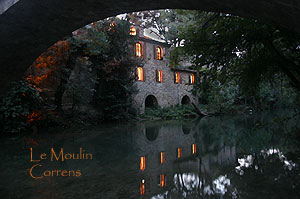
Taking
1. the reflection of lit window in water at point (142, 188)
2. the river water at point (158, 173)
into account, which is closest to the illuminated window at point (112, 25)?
the river water at point (158, 173)

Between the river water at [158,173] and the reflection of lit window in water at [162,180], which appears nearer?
the river water at [158,173]

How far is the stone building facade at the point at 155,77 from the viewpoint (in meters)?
16.9

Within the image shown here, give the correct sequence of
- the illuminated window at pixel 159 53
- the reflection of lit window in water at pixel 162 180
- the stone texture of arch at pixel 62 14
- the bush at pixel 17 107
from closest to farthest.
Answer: the stone texture of arch at pixel 62 14 < the reflection of lit window in water at pixel 162 180 < the bush at pixel 17 107 < the illuminated window at pixel 159 53

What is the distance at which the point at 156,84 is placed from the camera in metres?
18.3

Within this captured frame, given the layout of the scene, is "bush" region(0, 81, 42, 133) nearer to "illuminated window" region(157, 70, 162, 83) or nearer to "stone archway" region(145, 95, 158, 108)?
"stone archway" region(145, 95, 158, 108)

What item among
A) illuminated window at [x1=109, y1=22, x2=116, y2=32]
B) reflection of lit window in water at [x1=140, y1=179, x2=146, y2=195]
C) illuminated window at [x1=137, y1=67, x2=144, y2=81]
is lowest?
reflection of lit window in water at [x1=140, y1=179, x2=146, y2=195]

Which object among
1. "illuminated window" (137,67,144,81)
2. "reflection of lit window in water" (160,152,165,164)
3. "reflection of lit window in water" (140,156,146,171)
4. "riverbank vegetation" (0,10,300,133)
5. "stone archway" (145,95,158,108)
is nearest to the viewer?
"reflection of lit window in water" (140,156,146,171)

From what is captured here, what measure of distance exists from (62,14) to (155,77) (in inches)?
634

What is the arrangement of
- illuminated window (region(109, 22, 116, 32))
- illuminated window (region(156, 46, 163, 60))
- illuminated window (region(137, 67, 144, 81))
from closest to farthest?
illuminated window (region(109, 22, 116, 32)) < illuminated window (region(137, 67, 144, 81)) < illuminated window (region(156, 46, 163, 60))

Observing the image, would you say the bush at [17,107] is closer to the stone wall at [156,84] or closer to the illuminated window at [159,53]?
the stone wall at [156,84]

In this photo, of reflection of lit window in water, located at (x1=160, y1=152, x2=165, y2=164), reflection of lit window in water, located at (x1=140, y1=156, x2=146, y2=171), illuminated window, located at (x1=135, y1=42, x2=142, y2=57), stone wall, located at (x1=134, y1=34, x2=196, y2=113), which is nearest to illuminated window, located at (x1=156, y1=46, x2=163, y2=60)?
stone wall, located at (x1=134, y1=34, x2=196, y2=113)

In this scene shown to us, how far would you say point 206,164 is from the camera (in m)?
3.60

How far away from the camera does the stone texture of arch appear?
196 cm

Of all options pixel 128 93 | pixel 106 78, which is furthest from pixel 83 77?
pixel 128 93
